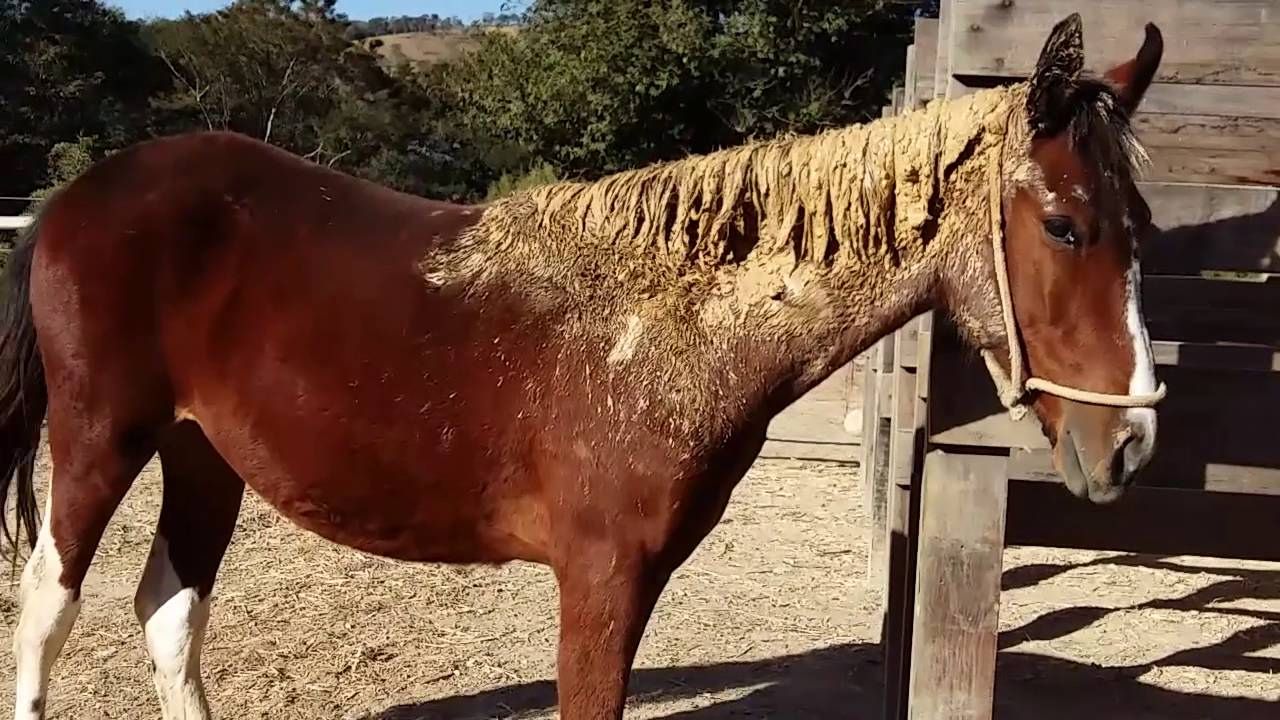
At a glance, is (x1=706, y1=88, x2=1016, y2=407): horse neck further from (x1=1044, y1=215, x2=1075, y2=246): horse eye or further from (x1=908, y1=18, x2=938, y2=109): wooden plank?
(x1=908, y1=18, x2=938, y2=109): wooden plank

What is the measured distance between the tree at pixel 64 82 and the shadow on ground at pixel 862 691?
1981 cm

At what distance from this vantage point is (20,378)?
309 centimetres

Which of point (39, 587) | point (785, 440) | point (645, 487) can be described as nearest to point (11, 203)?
point (785, 440)

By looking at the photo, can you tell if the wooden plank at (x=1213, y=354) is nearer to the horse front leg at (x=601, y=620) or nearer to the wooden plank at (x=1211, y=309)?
the wooden plank at (x=1211, y=309)

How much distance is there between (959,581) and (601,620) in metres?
0.84

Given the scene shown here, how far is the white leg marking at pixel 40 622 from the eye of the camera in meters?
2.92

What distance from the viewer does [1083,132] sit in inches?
78.1

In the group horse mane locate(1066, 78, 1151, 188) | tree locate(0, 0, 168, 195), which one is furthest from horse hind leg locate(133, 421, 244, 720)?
tree locate(0, 0, 168, 195)

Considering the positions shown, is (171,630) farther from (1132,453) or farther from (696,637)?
(1132,453)

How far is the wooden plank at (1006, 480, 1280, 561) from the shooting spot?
124 inches

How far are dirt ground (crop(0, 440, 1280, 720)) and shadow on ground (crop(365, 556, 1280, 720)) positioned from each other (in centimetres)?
1

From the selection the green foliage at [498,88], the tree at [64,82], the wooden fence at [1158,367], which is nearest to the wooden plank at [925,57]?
the wooden fence at [1158,367]

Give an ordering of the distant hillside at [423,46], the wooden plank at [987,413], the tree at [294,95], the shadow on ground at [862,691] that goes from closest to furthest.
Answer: the wooden plank at [987,413], the shadow on ground at [862,691], the tree at [294,95], the distant hillside at [423,46]

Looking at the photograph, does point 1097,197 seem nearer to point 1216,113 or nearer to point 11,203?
point 1216,113
